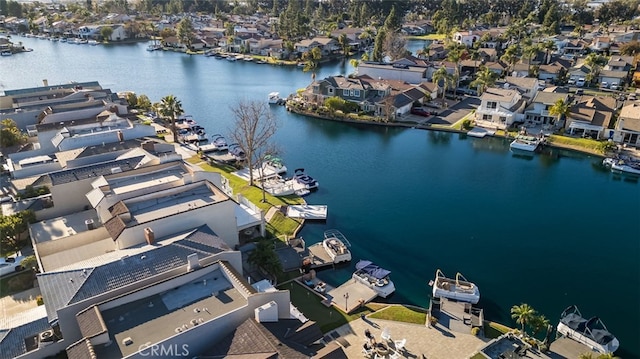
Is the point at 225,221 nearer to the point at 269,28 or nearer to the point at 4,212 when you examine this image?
the point at 4,212

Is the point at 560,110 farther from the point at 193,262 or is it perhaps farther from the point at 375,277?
the point at 193,262

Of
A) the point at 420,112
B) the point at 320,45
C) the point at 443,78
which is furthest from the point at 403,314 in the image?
the point at 320,45

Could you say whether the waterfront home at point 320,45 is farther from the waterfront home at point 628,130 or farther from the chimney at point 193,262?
the chimney at point 193,262

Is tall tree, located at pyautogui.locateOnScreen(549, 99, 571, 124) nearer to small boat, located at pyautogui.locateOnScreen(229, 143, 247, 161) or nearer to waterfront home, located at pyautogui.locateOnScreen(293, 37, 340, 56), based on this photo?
small boat, located at pyautogui.locateOnScreen(229, 143, 247, 161)

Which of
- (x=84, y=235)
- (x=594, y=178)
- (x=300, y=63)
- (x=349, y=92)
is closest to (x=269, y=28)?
(x=300, y=63)

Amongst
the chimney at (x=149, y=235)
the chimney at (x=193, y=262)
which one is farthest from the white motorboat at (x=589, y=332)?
the chimney at (x=149, y=235)
